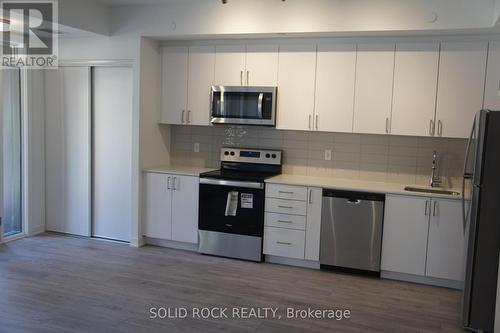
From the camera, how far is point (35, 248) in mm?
5211

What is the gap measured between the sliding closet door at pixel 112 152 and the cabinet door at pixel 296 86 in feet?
5.74

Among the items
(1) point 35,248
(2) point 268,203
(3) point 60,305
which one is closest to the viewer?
(3) point 60,305

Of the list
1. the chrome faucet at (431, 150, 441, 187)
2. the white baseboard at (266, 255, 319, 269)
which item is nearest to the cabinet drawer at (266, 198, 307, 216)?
the white baseboard at (266, 255, 319, 269)

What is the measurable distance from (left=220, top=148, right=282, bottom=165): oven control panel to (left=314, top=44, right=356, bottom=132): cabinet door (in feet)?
2.17

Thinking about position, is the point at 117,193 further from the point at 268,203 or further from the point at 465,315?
the point at 465,315

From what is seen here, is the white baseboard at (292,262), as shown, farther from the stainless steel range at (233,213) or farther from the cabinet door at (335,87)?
the cabinet door at (335,87)

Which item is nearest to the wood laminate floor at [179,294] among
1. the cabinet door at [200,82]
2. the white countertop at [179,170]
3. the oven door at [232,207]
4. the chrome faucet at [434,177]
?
the oven door at [232,207]

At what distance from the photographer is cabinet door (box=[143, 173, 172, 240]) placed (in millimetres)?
5285

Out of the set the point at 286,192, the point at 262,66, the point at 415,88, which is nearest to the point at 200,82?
the point at 262,66

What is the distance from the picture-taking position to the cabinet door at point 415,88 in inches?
175

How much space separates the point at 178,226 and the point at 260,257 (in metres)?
1.00

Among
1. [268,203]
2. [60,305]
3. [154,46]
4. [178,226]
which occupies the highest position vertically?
[154,46]

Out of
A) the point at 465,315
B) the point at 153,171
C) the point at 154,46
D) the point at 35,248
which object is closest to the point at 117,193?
the point at 153,171

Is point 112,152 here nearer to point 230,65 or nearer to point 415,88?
point 230,65
